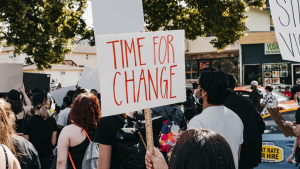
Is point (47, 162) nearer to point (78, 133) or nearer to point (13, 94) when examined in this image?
point (13, 94)

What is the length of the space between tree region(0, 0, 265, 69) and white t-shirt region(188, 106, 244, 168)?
12.0 m

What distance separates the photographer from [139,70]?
2395 mm

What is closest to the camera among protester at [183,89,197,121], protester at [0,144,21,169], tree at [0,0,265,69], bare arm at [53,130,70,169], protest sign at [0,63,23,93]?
protester at [0,144,21,169]

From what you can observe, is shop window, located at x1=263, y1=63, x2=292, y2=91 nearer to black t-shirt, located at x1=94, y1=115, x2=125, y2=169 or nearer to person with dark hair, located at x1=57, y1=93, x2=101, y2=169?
person with dark hair, located at x1=57, y1=93, x2=101, y2=169

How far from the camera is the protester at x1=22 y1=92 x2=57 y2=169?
187 inches

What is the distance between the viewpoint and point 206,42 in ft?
83.2

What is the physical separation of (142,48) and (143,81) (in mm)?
235

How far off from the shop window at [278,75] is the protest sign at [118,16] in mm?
20771

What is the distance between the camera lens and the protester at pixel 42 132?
475 cm

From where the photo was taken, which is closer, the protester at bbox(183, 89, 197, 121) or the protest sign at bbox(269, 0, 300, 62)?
the protest sign at bbox(269, 0, 300, 62)

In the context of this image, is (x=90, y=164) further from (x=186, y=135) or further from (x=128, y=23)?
(x=186, y=135)

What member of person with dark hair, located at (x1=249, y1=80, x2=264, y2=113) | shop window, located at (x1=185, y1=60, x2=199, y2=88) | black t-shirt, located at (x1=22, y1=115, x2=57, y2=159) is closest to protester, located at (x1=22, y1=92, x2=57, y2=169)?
black t-shirt, located at (x1=22, y1=115, x2=57, y2=159)

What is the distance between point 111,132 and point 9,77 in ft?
17.2

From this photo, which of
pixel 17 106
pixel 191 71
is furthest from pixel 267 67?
pixel 17 106
